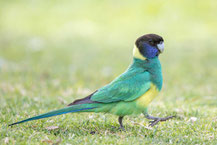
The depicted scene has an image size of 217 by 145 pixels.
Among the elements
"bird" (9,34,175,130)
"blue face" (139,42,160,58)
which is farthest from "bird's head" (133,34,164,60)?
"bird" (9,34,175,130)

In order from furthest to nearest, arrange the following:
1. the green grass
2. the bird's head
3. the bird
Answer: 1. the bird's head
2. the green grass
3. the bird

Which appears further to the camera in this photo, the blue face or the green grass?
the blue face

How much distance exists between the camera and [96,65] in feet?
28.6

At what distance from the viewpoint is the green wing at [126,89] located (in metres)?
3.94

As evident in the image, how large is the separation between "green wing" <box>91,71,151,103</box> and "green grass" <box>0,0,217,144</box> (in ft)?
1.24

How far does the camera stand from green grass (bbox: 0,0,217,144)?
4.04 meters

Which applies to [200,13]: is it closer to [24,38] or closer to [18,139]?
[24,38]

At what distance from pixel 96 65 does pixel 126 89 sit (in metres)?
4.79

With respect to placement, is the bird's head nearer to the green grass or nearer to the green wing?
the green wing

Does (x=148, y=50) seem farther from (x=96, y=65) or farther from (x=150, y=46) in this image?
(x=96, y=65)

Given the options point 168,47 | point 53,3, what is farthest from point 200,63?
point 53,3

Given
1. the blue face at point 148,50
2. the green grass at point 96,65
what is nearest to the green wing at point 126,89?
the blue face at point 148,50

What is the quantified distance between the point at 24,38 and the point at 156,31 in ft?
13.0

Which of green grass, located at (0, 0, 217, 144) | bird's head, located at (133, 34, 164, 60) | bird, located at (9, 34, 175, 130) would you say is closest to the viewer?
bird, located at (9, 34, 175, 130)
